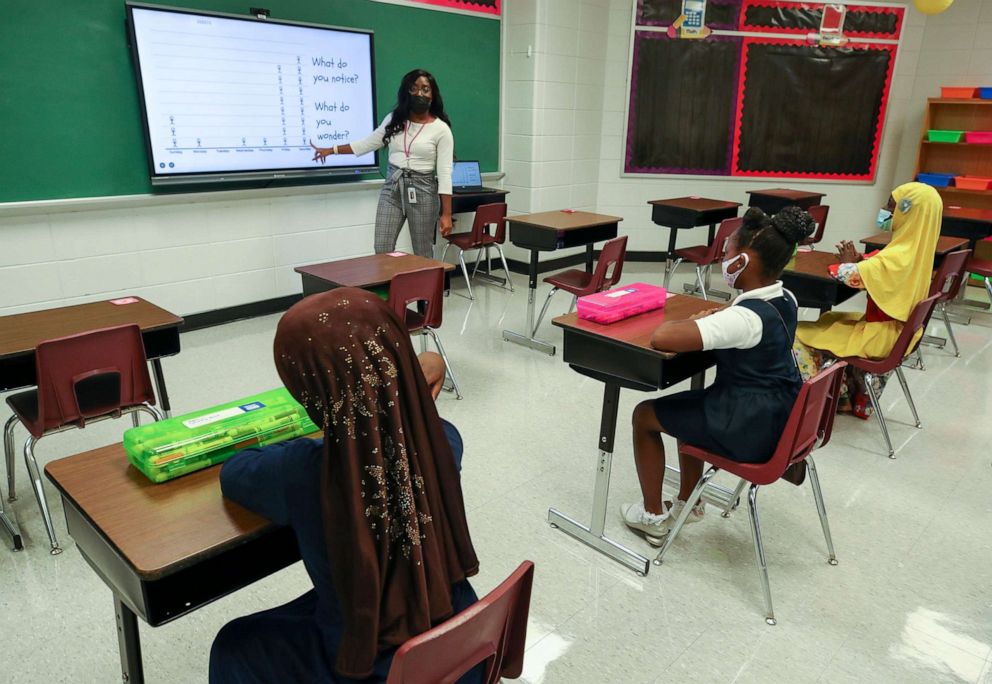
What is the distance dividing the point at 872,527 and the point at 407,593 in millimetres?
2121

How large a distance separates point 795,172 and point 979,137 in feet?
4.91

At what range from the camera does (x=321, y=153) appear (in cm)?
484

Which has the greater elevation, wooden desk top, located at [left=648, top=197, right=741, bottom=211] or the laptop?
the laptop

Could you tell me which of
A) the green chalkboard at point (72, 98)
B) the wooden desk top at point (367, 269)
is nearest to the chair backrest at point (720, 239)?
the wooden desk top at point (367, 269)

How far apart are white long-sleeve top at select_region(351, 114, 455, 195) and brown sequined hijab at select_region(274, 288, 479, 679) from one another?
11.7ft

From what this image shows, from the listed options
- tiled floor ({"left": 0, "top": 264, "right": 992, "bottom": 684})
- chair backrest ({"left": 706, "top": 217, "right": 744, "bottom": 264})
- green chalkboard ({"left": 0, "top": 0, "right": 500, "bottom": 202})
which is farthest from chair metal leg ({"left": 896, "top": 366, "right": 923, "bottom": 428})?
green chalkboard ({"left": 0, "top": 0, "right": 500, "bottom": 202})

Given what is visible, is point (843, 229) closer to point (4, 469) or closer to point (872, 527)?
point (872, 527)

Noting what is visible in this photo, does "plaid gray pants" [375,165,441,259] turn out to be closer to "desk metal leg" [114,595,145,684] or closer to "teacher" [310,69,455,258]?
"teacher" [310,69,455,258]

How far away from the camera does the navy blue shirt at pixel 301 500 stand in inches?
42.2

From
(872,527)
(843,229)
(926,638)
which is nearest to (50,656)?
(926,638)

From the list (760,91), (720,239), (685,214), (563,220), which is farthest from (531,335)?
(760,91)

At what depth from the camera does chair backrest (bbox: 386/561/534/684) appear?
3.07 feet

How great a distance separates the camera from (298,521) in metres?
1.09

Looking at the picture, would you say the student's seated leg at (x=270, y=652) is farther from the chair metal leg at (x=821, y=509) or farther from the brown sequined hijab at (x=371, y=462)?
the chair metal leg at (x=821, y=509)
